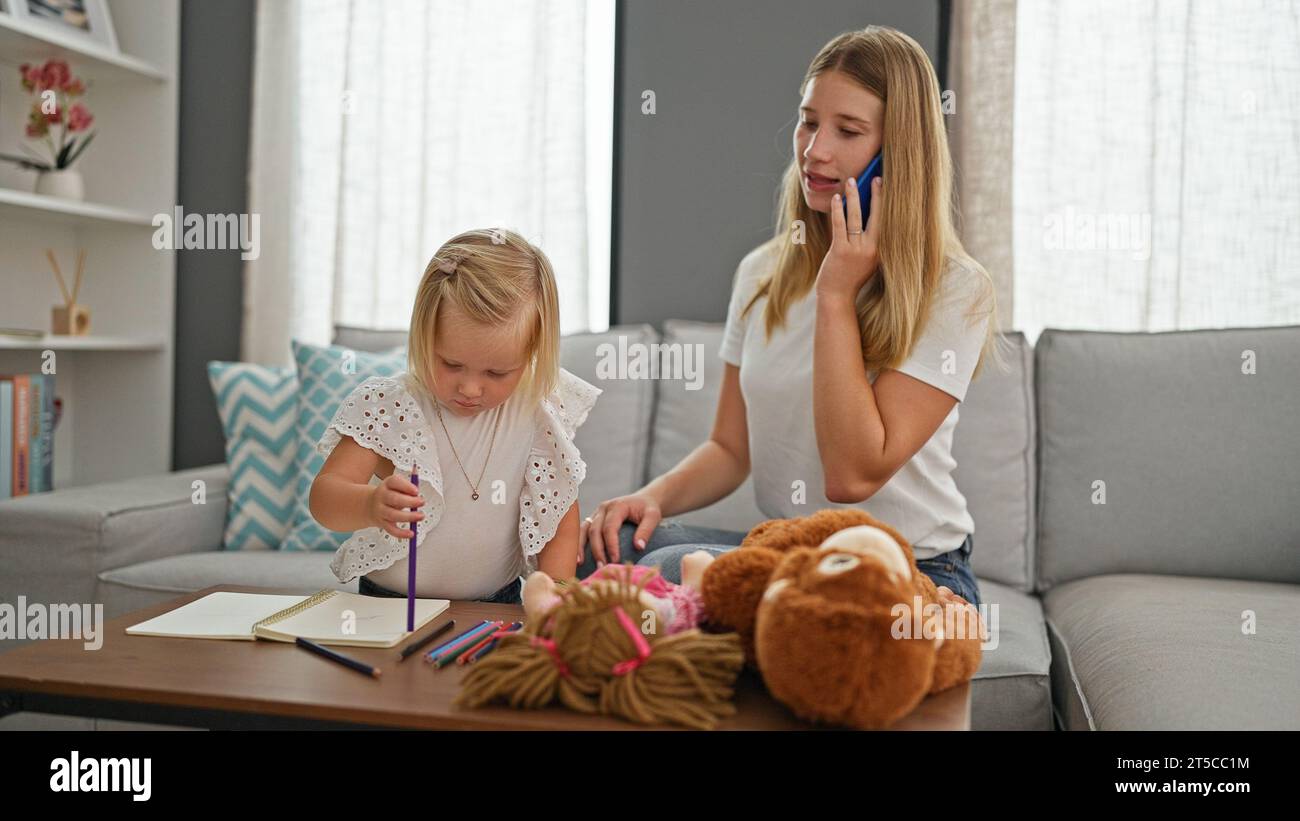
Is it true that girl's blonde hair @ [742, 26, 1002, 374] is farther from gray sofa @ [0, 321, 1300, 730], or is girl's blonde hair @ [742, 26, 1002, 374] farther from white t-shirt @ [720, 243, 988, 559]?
gray sofa @ [0, 321, 1300, 730]

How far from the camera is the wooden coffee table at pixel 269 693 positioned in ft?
2.69

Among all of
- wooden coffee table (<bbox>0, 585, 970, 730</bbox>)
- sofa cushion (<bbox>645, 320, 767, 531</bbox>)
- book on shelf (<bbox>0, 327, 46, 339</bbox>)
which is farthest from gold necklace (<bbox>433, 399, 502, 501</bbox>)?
book on shelf (<bbox>0, 327, 46, 339</bbox>)

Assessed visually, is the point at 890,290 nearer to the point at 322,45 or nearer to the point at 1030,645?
the point at 1030,645

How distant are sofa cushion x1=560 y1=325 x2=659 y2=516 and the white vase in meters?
1.45

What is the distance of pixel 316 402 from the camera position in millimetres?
2205

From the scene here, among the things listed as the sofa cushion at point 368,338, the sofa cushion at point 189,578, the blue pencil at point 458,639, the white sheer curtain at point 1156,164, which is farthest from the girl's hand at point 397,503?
the white sheer curtain at point 1156,164

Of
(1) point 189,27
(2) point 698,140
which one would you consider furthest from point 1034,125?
(1) point 189,27

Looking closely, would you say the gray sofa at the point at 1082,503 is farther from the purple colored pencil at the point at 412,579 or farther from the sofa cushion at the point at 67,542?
the purple colored pencil at the point at 412,579

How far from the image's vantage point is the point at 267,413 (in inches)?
89.4

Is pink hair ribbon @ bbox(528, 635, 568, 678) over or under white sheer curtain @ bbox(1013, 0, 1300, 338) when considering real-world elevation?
under

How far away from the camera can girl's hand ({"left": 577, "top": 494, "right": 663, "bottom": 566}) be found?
55.0 inches

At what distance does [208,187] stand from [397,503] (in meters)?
2.29

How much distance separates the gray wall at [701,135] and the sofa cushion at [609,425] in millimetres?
352
